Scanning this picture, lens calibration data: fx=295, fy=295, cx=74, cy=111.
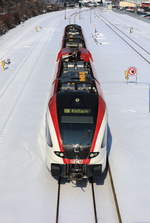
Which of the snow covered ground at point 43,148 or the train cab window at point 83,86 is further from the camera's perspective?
the train cab window at point 83,86

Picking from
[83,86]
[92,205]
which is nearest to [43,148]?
[83,86]

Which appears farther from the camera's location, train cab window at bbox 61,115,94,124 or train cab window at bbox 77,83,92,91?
train cab window at bbox 77,83,92,91

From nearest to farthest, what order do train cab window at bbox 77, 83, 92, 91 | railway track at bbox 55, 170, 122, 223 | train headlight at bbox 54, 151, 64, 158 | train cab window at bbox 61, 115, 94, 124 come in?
railway track at bbox 55, 170, 122, 223 < train headlight at bbox 54, 151, 64, 158 < train cab window at bbox 61, 115, 94, 124 < train cab window at bbox 77, 83, 92, 91

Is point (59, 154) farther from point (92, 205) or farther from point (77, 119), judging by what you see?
point (92, 205)

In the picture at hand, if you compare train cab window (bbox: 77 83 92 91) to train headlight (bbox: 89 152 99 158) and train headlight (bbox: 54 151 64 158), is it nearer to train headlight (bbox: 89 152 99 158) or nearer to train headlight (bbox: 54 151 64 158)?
train headlight (bbox: 89 152 99 158)

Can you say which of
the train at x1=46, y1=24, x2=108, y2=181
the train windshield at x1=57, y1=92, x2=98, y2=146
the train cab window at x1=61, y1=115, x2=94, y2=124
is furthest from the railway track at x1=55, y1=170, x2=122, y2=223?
the train cab window at x1=61, y1=115, x2=94, y2=124

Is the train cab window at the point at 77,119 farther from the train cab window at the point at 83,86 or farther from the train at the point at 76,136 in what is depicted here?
the train cab window at the point at 83,86

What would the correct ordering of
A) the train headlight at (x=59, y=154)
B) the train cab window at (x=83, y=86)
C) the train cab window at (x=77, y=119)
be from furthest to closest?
the train cab window at (x=83, y=86), the train cab window at (x=77, y=119), the train headlight at (x=59, y=154)

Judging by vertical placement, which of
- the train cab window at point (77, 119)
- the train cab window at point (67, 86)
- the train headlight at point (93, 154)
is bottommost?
the train headlight at point (93, 154)

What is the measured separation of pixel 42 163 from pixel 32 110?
5.54 metres

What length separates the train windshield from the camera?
8.98 metres

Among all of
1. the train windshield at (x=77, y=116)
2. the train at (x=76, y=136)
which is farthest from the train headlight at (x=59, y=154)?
the train windshield at (x=77, y=116)

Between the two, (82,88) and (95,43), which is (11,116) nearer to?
(82,88)

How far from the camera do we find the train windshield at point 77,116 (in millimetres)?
8984
